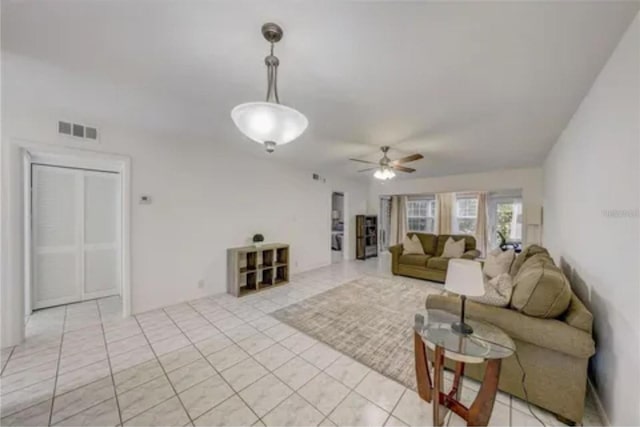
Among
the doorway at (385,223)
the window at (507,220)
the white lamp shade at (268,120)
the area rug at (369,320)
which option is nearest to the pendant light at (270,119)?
the white lamp shade at (268,120)

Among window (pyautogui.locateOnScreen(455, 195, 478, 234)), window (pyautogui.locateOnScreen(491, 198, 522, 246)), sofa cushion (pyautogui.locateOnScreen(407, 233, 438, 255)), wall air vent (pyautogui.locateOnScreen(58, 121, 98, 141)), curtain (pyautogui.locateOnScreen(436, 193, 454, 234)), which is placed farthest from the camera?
curtain (pyautogui.locateOnScreen(436, 193, 454, 234))

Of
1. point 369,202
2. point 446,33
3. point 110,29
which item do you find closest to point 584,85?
point 446,33

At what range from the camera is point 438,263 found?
5039 millimetres

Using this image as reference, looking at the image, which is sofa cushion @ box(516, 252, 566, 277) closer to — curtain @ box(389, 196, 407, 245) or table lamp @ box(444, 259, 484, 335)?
table lamp @ box(444, 259, 484, 335)

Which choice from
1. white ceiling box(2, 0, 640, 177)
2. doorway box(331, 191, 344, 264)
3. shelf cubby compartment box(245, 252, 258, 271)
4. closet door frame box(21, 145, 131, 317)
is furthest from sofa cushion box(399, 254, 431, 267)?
closet door frame box(21, 145, 131, 317)

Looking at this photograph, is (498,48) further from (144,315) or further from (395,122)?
(144,315)

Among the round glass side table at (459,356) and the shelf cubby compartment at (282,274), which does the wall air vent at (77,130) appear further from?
the round glass side table at (459,356)

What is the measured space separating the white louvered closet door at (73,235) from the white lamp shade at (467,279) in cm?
449

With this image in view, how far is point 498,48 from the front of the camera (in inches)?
64.8

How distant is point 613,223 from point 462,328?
3.95 feet

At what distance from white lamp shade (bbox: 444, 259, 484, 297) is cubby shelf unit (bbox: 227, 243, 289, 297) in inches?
132

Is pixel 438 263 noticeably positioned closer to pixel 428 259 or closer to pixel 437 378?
pixel 428 259

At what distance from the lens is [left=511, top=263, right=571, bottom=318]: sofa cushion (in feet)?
5.62

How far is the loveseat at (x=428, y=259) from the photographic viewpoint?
5043 mm
